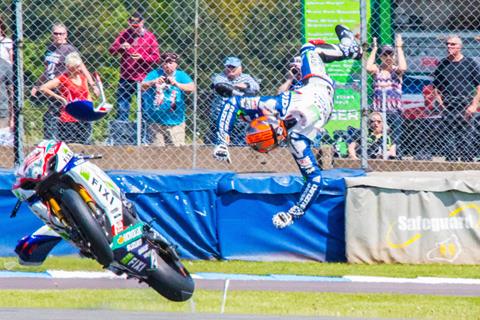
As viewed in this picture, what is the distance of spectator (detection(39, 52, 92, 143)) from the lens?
1130 centimetres

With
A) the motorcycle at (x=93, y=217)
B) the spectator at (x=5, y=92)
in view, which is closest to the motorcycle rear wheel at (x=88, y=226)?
the motorcycle at (x=93, y=217)

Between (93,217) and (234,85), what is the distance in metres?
4.54

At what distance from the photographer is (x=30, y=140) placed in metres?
11.2

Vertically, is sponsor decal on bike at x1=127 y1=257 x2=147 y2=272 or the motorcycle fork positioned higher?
the motorcycle fork

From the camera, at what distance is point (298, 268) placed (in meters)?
10.7

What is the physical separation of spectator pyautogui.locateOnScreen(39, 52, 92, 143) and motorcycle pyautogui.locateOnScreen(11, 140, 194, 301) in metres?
3.70

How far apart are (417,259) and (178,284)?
3920mm

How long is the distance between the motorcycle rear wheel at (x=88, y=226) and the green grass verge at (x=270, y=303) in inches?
Answer: 22.4

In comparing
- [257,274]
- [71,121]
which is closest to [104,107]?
[257,274]

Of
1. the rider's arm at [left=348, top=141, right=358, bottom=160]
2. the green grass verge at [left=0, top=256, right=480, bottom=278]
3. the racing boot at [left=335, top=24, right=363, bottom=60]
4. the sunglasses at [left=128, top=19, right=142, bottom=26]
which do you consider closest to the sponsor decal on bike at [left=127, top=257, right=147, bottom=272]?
the green grass verge at [left=0, top=256, right=480, bottom=278]

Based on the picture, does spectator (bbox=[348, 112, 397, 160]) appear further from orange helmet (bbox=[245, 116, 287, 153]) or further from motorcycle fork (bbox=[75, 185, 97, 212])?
motorcycle fork (bbox=[75, 185, 97, 212])

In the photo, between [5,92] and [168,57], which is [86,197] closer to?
[5,92]

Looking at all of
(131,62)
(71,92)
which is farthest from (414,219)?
(71,92)

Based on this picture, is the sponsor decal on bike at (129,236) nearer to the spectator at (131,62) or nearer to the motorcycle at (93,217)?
the motorcycle at (93,217)
